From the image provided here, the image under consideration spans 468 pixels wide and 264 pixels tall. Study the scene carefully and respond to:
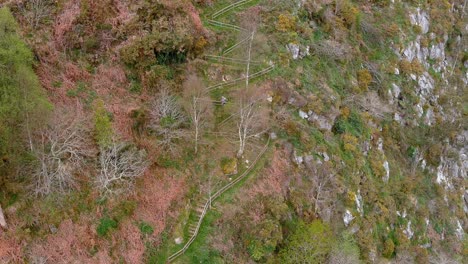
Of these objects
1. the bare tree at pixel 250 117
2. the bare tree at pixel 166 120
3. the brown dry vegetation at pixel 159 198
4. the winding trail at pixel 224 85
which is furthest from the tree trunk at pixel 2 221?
the bare tree at pixel 250 117

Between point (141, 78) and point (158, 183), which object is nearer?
point (158, 183)

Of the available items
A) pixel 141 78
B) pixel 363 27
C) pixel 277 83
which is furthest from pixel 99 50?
pixel 363 27

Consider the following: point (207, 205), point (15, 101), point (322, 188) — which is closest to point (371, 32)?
point (322, 188)

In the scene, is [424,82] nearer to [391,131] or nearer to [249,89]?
[391,131]

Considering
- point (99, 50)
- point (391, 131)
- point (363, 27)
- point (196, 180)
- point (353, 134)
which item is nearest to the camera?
point (196, 180)

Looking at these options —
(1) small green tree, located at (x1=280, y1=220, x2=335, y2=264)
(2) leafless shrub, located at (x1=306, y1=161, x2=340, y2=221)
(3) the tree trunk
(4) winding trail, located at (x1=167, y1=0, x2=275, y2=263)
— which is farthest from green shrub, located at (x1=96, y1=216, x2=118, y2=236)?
(2) leafless shrub, located at (x1=306, y1=161, x2=340, y2=221)
